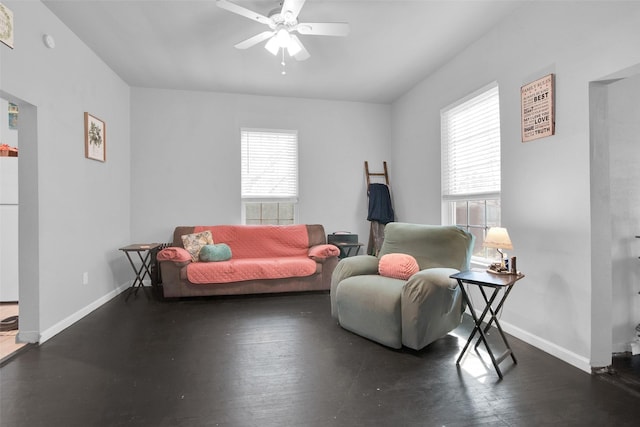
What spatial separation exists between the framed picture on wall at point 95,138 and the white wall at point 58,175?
6 centimetres

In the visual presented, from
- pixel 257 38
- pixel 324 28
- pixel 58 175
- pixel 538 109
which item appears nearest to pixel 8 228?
pixel 58 175

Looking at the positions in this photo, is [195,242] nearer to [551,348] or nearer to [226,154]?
[226,154]

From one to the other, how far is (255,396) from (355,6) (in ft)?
9.80

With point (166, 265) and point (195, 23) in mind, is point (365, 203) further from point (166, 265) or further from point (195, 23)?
point (195, 23)

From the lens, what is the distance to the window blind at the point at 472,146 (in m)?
3.05

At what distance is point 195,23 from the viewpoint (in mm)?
2867

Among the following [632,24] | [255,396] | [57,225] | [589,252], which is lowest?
[255,396]

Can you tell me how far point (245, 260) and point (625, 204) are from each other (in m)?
3.77

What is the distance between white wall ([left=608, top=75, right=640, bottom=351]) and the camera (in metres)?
2.34

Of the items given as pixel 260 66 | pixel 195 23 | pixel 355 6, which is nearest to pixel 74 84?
A: pixel 195 23

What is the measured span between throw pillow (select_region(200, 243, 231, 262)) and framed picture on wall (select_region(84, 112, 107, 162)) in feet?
5.09

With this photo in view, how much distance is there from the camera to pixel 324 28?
2580 mm

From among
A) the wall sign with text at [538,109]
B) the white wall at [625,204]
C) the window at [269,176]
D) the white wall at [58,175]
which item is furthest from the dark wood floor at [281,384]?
the window at [269,176]

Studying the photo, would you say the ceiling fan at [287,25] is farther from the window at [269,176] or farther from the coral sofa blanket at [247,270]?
the coral sofa blanket at [247,270]
